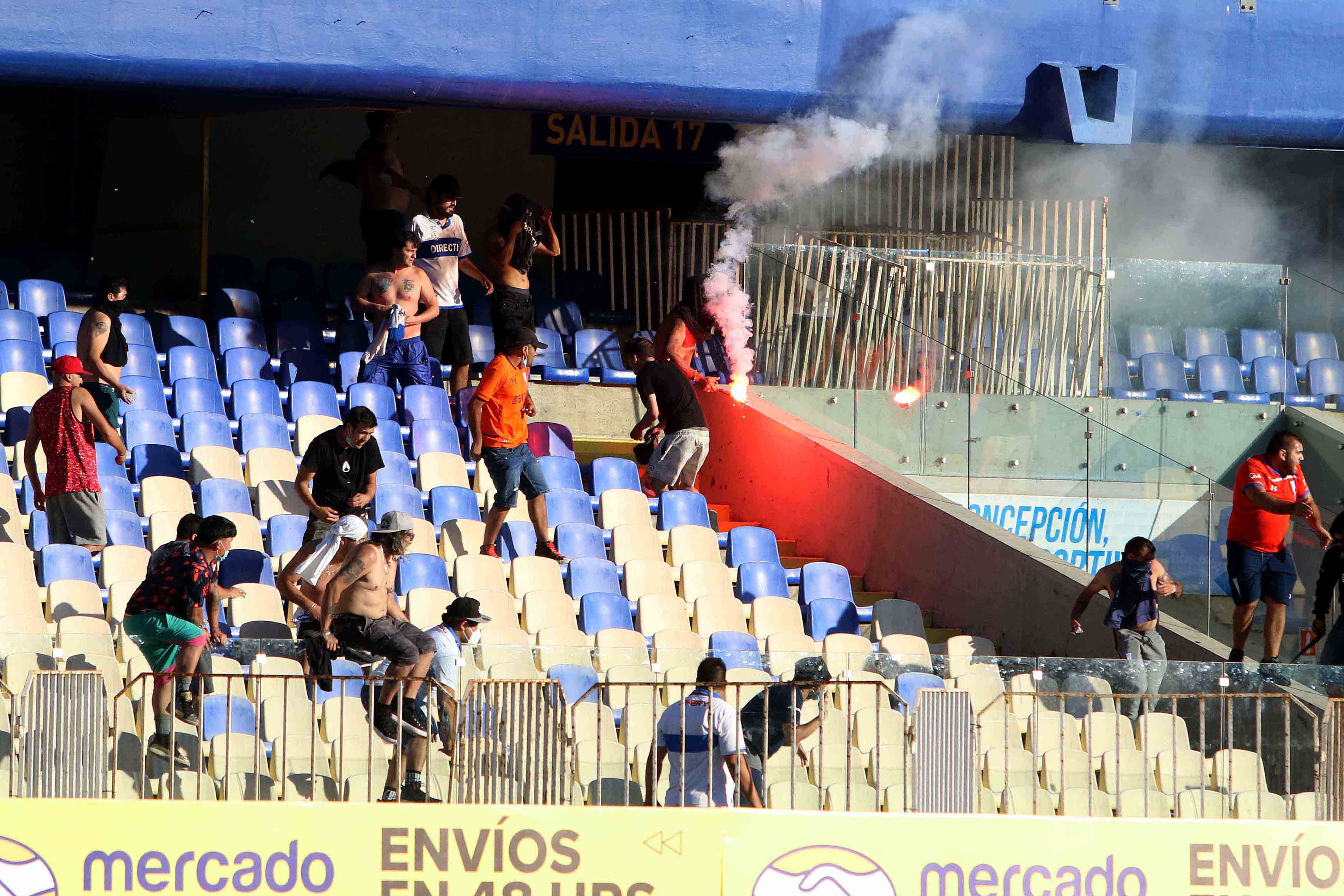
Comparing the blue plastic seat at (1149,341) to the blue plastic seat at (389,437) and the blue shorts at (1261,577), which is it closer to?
the blue shorts at (1261,577)

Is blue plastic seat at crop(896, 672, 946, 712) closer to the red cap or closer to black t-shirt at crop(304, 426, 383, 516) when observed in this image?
black t-shirt at crop(304, 426, 383, 516)

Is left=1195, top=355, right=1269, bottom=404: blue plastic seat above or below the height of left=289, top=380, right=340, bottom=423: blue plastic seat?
above

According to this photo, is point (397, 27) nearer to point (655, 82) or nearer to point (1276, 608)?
point (655, 82)

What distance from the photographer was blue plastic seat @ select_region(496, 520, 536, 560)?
11.3m

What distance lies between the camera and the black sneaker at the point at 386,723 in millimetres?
7715

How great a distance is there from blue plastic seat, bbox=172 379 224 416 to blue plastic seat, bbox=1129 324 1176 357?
7.65m

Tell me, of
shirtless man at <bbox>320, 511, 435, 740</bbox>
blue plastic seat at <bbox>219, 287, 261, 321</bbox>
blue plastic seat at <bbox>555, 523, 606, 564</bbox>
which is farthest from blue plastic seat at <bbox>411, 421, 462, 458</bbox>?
shirtless man at <bbox>320, 511, 435, 740</bbox>

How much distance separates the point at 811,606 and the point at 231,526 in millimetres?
3763

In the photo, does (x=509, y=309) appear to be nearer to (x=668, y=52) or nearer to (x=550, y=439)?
(x=550, y=439)

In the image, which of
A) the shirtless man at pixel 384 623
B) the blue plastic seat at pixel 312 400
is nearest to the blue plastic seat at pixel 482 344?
the blue plastic seat at pixel 312 400

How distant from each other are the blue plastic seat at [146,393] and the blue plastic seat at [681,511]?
3.18 m

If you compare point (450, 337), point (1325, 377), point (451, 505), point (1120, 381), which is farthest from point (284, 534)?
point (1325, 377)

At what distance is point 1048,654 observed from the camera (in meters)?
11.4

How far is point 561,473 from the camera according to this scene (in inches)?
479
